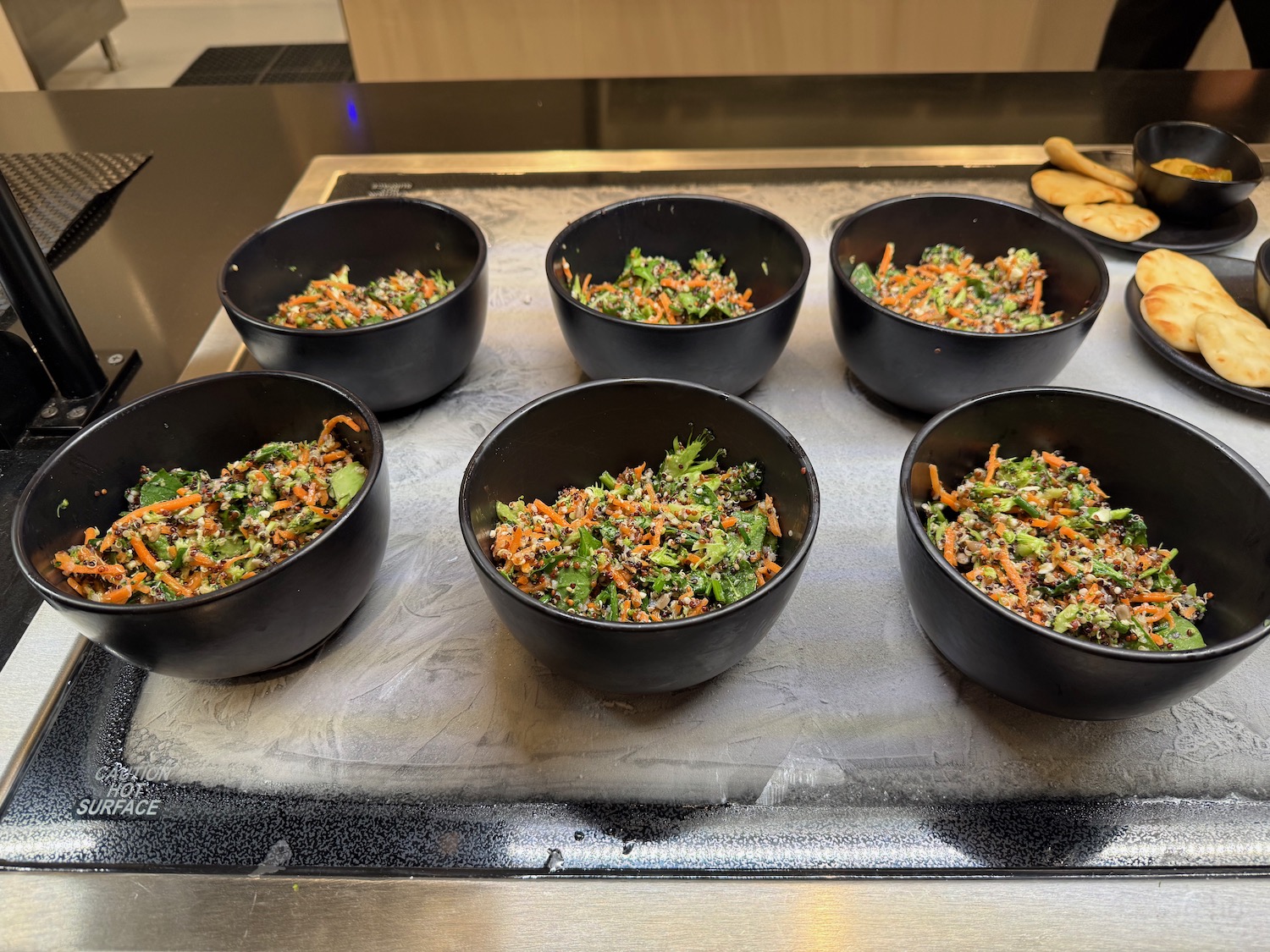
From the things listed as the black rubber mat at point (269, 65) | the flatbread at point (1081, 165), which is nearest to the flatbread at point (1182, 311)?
the flatbread at point (1081, 165)

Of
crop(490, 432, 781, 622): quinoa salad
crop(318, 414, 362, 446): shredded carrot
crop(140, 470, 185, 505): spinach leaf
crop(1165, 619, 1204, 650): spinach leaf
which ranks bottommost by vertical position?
crop(1165, 619, 1204, 650): spinach leaf

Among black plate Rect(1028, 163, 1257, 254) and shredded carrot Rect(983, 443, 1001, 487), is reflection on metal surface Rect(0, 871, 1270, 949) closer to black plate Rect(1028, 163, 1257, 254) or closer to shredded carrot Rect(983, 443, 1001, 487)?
shredded carrot Rect(983, 443, 1001, 487)

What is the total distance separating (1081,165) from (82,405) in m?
2.09

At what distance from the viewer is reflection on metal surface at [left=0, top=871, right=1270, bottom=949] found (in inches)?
33.3

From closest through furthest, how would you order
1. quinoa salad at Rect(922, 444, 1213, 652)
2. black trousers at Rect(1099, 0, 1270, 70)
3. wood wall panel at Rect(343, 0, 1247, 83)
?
quinoa salad at Rect(922, 444, 1213, 652)
black trousers at Rect(1099, 0, 1270, 70)
wood wall panel at Rect(343, 0, 1247, 83)

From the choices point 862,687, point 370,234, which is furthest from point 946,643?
point 370,234

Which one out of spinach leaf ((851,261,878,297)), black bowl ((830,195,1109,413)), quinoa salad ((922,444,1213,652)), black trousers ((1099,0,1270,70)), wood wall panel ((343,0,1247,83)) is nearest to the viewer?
quinoa salad ((922,444,1213,652))

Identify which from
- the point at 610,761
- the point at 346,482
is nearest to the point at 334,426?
the point at 346,482

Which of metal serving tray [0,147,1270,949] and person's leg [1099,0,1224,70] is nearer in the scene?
metal serving tray [0,147,1270,949]

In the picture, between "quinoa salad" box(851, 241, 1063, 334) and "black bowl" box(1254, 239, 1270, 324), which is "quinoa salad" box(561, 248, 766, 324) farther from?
"black bowl" box(1254, 239, 1270, 324)

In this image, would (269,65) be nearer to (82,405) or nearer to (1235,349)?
(82,405)

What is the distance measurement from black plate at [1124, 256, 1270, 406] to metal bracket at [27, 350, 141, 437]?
1.85m

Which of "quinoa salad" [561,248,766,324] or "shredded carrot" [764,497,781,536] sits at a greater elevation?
"quinoa salad" [561,248,766,324]

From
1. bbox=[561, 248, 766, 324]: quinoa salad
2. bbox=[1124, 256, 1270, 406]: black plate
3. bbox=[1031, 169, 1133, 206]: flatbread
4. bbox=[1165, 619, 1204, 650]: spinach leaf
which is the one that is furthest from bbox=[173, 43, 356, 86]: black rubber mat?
bbox=[1165, 619, 1204, 650]: spinach leaf
